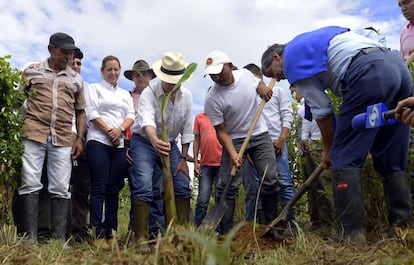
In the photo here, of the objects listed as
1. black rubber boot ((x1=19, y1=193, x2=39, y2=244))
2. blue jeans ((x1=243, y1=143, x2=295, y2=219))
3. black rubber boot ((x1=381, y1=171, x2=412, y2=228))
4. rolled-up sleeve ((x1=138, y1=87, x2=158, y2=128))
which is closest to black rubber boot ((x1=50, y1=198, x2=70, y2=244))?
black rubber boot ((x1=19, y1=193, x2=39, y2=244))

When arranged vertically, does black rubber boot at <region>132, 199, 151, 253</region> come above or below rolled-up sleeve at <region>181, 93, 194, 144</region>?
below

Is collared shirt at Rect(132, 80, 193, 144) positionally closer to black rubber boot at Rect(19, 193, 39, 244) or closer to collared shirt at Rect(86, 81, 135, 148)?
collared shirt at Rect(86, 81, 135, 148)

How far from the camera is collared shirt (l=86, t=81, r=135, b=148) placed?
4.66 m

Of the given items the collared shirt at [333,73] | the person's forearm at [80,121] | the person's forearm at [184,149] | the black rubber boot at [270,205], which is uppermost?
the collared shirt at [333,73]

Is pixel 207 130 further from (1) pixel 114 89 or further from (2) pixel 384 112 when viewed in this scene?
(2) pixel 384 112

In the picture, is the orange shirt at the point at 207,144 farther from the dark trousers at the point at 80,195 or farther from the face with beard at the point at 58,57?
the face with beard at the point at 58,57

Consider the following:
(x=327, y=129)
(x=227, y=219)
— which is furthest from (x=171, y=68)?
(x=327, y=129)

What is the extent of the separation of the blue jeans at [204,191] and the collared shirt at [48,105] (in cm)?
163

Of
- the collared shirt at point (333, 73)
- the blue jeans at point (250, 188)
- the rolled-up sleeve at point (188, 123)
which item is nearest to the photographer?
the collared shirt at point (333, 73)

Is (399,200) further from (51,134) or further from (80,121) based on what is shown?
(80,121)

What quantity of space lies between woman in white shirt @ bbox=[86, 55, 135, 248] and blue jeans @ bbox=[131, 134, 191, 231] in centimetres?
30

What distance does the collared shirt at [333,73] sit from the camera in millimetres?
3127

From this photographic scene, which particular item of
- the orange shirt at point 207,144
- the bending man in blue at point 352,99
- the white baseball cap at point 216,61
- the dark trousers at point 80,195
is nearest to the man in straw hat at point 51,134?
the dark trousers at point 80,195

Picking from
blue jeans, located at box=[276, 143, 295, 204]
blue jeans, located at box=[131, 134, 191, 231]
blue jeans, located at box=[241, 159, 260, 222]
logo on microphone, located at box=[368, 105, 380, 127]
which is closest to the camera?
logo on microphone, located at box=[368, 105, 380, 127]
